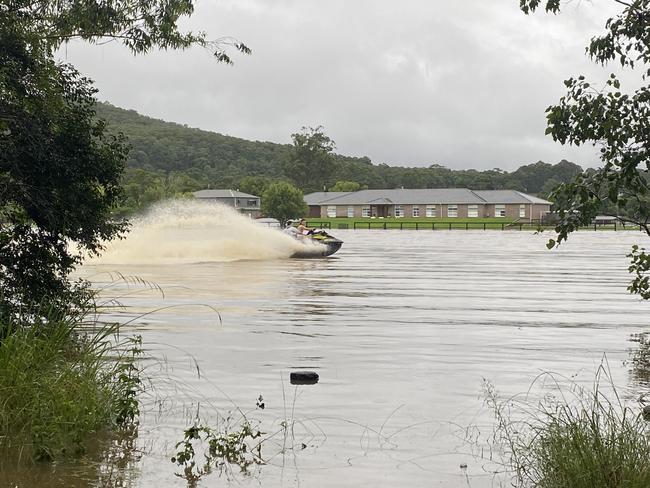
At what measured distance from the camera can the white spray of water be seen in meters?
43.3

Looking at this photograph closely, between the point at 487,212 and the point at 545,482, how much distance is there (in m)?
143

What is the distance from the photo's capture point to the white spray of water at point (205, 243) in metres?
43.3

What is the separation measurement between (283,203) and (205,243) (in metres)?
79.6

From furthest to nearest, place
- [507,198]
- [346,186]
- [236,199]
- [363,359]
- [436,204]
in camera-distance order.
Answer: [346,186]
[236,199]
[436,204]
[507,198]
[363,359]

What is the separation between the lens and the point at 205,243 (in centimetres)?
4653

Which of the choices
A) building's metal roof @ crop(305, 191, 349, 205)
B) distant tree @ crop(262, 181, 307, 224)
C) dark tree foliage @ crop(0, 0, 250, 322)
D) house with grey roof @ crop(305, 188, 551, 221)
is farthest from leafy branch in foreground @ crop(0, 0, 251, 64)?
building's metal roof @ crop(305, 191, 349, 205)

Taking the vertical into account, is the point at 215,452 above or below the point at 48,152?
below

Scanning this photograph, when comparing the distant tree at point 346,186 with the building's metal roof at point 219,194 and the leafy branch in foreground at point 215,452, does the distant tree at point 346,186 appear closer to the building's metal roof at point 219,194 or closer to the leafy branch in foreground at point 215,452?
the building's metal roof at point 219,194

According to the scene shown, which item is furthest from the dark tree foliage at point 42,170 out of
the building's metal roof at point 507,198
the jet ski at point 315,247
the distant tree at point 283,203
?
the building's metal roof at point 507,198

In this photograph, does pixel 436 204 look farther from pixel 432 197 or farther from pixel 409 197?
pixel 409 197

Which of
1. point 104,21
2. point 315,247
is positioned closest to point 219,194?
point 315,247

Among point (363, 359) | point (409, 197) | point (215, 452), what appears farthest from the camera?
point (409, 197)

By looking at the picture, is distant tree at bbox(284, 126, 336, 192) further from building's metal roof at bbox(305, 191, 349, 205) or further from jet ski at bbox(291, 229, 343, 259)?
jet ski at bbox(291, 229, 343, 259)

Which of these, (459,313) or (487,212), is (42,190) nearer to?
(459,313)
